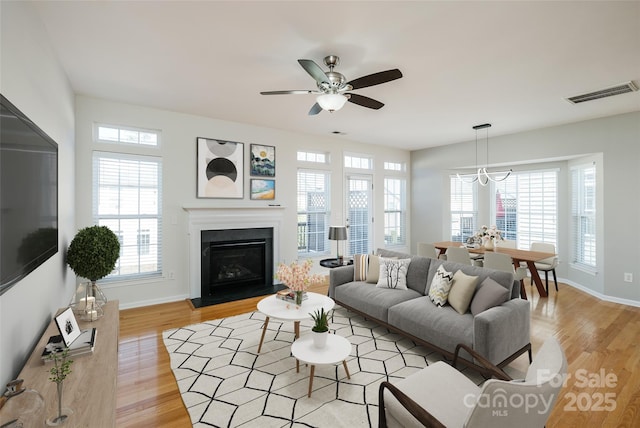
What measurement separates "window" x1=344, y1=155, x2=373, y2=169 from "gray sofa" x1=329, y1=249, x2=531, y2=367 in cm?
322

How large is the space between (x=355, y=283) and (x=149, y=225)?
10.3 feet

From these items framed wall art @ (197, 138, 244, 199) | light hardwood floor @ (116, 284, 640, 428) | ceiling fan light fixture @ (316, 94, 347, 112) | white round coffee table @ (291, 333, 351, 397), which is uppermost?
ceiling fan light fixture @ (316, 94, 347, 112)

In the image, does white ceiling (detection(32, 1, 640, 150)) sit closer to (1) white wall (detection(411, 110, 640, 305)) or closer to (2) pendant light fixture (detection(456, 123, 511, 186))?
(1) white wall (detection(411, 110, 640, 305))

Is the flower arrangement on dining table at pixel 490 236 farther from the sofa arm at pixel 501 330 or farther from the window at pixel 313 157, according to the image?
the window at pixel 313 157

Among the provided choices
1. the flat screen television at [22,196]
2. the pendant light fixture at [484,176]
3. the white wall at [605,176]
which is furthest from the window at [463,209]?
the flat screen television at [22,196]

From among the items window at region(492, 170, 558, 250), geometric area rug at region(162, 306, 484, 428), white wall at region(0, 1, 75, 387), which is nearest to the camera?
white wall at region(0, 1, 75, 387)

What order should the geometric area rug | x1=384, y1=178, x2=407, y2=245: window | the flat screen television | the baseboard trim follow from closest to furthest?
the flat screen television
the geometric area rug
the baseboard trim
x1=384, y1=178, x2=407, y2=245: window

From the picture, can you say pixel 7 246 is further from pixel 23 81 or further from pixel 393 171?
pixel 393 171

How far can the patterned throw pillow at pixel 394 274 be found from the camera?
3.61 meters

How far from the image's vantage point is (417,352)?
9.51 ft

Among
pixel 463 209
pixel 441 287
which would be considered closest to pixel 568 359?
pixel 441 287

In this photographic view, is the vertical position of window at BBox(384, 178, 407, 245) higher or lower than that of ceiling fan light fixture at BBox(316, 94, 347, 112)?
lower

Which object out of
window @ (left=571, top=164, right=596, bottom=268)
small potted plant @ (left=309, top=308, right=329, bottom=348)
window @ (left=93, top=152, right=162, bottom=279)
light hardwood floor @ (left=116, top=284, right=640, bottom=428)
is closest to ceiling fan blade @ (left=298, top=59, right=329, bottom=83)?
small potted plant @ (left=309, top=308, right=329, bottom=348)

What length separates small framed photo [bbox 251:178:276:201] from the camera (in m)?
5.14
